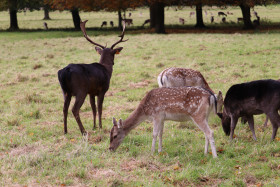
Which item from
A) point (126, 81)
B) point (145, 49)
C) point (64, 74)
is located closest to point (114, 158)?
point (64, 74)

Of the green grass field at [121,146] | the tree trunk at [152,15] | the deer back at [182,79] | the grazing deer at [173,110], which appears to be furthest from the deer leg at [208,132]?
the tree trunk at [152,15]

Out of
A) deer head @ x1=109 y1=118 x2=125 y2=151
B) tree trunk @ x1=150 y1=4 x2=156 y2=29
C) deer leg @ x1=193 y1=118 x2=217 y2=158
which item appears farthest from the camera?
tree trunk @ x1=150 y1=4 x2=156 y2=29

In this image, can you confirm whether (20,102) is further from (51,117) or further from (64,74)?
(64,74)

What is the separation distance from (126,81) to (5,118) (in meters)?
4.39

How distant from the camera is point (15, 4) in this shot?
103ft

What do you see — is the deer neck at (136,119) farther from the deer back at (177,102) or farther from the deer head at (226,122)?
the deer head at (226,122)

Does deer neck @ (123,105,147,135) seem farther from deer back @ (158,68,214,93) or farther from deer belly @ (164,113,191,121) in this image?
deer back @ (158,68,214,93)

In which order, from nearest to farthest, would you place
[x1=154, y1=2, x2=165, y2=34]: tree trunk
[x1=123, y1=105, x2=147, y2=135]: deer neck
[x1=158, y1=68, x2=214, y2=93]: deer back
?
1. [x1=123, y1=105, x2=147, y2=135]: deer neck
2. [x1=158, y1=68, x2=214, y2=93]: deer back
3. [x1=154, y1=2, x2=165, y2=34]: tree trunk

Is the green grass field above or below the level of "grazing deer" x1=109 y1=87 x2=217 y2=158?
below

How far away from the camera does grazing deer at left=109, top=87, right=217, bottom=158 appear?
5.61m

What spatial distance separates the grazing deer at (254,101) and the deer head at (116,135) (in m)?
1.78

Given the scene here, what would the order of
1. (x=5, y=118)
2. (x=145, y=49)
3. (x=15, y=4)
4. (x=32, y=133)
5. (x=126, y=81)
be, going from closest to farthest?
1. (x=32, y=133)
2. (x=5, y=118)
3. (x=126, y=81)
4. (x=145, y=49)
5. (x=15, y=4)

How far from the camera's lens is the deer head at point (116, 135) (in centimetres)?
595

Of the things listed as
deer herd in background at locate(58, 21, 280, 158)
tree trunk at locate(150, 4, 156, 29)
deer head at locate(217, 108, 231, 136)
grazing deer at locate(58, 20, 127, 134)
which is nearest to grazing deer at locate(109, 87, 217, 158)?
deer herd in background at locate(58, 21, 280, 158)
